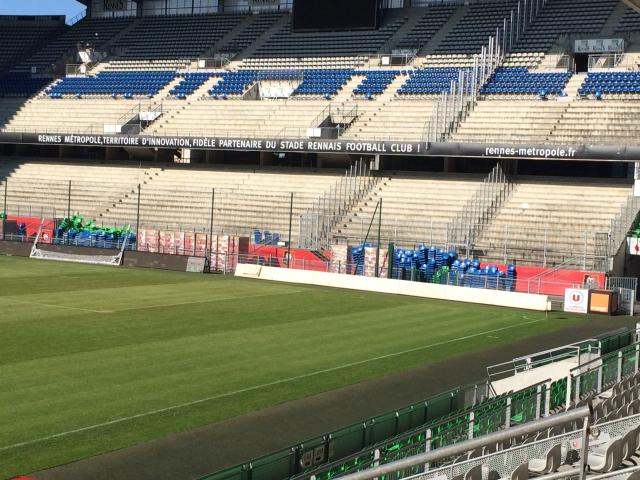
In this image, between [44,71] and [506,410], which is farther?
[44,71]

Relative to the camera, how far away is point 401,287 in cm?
4106

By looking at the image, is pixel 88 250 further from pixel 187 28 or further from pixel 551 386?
pixel 551 386

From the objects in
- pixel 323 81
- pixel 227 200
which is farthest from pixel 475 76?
pixel 227 200

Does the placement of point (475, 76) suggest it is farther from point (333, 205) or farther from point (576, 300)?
point (576, 300)

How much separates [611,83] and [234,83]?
81.8 ft

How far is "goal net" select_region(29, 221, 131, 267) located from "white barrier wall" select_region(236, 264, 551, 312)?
640cm

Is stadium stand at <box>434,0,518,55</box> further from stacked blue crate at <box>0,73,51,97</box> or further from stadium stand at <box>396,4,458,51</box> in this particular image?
stacked blue crate at <box>0,73,51,97</box>

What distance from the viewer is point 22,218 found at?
55875mm

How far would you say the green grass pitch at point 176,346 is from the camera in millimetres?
17391

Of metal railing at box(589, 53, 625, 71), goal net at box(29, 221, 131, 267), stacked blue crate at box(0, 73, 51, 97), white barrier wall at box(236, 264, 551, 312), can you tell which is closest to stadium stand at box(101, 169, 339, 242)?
goal net at box(29, 221, 131, 267)

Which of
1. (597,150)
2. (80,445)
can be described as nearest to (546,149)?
(597,150)

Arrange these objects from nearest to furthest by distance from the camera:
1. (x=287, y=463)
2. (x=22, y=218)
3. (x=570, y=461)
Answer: (x=570, y=461)
(x=287, y=463)
(x=22, y=218)

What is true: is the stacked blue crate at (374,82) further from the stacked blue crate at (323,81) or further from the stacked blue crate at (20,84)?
the stacked blue crate at (20,84)

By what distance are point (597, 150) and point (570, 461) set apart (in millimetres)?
38207
